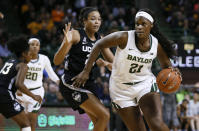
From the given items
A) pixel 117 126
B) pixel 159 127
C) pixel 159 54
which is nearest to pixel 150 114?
pixel 159 127

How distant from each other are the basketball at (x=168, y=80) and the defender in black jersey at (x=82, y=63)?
843 millimetres

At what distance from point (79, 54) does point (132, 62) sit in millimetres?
858

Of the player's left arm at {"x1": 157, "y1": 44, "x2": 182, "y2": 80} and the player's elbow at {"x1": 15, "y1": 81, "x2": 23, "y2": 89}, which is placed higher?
the player's left arm at {"x1": 157, "y1": 44, "x2": 182, "y2": 80}

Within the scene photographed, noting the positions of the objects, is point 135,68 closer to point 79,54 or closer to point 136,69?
point 136,69

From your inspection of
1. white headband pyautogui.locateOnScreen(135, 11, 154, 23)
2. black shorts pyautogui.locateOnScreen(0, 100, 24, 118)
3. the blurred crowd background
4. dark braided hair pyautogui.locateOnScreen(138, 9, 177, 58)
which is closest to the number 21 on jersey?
dark braided hair pyautogui.locateOnScreen(138, 9, 177, 58)

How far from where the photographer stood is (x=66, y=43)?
228 inches

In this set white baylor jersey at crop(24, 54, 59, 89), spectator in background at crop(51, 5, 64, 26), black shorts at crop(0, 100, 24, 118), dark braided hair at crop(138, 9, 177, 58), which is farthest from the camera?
spectator in background at crop(51, 5, 64, 26)

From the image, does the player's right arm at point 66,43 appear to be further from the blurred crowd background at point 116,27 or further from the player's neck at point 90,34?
the blurred crowd background at point 116,27

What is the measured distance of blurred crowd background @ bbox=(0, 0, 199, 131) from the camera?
36.1 ft

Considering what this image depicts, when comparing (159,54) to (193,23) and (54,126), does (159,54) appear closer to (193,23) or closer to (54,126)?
(54,126)

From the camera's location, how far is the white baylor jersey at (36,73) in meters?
8.00

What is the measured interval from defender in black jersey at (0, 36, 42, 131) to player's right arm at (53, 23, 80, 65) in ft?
1.77

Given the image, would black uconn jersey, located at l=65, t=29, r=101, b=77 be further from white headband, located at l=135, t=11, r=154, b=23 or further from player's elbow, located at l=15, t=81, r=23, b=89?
white headband, located at l=135, t=11, r=154, b=23

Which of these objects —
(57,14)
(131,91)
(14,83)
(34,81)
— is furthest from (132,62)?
(57,14)
